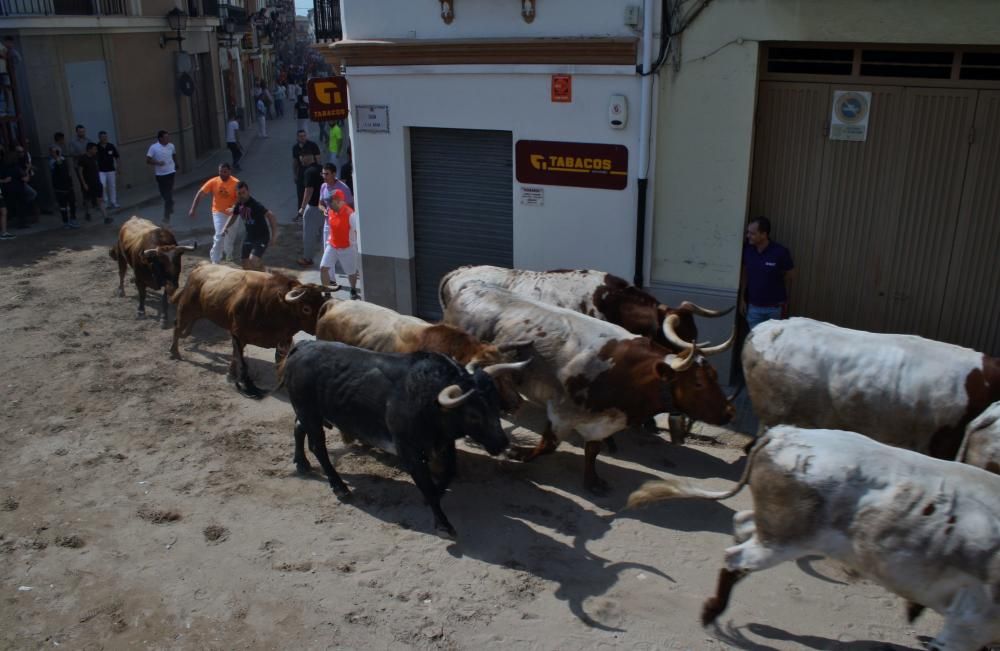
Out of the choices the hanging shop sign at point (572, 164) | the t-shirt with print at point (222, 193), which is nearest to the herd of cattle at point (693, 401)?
the hanging shop sign at point (572, 164)

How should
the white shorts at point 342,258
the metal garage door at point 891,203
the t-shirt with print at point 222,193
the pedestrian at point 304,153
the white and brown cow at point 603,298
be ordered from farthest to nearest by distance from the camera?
the pedestrian at point 304,153 → the t-shirt with print at point 222,193 → the white shorts at point 342,258 → the white and brown cow at point 603,298 → the metal garage door at point 891,203

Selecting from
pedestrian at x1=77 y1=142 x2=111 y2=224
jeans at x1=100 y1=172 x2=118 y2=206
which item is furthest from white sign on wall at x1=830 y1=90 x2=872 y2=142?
jeans at x1=100 y1=172 x2=118 y2=206

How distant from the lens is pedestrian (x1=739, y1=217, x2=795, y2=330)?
871 cm

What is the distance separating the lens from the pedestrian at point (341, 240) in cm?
1166

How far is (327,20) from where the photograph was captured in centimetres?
1197

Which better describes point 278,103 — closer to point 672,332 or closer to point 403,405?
point 672,332

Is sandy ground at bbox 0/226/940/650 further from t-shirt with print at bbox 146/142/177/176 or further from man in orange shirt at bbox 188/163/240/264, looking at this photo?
t-shirt with print at bbox 146/142/177/176

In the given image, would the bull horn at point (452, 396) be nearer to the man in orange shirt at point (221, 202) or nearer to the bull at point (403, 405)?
the bull at point (403, 405)

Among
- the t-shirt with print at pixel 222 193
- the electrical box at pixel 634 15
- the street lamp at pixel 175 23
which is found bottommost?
the t-shirt with print at pixel 222 193

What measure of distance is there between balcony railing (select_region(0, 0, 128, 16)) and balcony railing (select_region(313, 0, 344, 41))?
373 inches

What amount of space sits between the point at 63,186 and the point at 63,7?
4787mm

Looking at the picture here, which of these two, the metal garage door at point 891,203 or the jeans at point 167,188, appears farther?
the jeans at point 167,188

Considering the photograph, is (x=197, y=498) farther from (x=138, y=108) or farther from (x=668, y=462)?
(x=138, y=108)

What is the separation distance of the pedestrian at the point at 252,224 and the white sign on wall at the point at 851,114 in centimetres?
763
